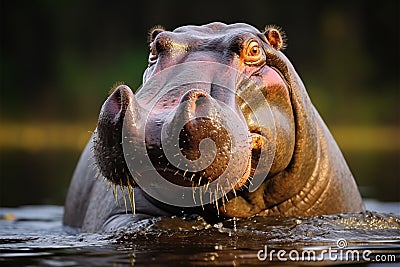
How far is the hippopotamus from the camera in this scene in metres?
3.87

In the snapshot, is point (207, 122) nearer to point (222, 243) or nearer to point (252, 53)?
point (222, 243)

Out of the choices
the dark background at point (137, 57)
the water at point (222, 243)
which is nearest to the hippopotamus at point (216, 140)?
the water at point (222, 243)

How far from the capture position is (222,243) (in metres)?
4.18

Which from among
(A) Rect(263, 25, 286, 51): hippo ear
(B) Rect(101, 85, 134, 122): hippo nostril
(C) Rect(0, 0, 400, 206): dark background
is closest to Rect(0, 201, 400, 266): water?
(B) Rect(101, 85, 134, 122): hippo nostril

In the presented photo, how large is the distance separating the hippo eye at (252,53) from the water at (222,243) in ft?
2.63

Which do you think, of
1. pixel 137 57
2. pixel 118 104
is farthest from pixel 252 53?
pixel 137 57

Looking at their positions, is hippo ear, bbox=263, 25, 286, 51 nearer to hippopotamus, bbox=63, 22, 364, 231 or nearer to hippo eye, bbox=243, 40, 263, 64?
hippopotamus, bbox=63, 22, 364, 231

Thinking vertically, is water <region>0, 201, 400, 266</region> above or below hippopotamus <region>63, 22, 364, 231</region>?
below

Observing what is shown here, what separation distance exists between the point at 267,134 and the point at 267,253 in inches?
28.7

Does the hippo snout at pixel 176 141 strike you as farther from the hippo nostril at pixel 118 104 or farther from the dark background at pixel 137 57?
the dark background at pixel 137 57

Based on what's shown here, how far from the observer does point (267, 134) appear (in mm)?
4469

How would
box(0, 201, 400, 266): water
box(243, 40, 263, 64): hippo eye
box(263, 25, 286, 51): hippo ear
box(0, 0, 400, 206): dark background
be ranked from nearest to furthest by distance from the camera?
box(0, 201, 400, 266): water → box(243, 40, 263, 64): hippo eye → box(263, 25, 286, 51): hippo ear → box(0, 0, 400, 206): dark background

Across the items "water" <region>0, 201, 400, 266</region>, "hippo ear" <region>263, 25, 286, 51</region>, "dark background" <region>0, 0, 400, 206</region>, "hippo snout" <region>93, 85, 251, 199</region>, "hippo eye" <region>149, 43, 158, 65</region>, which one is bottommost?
"water" <region>0, 201, 400, 266</region>

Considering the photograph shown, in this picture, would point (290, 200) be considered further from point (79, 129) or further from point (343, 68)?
point (343, 68)
